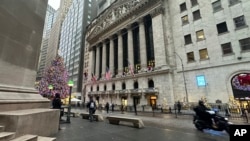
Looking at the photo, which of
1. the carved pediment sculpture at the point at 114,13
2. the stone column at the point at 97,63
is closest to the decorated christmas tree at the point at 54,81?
the stone column at the point at 97,63

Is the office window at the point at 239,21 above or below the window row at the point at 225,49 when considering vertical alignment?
above

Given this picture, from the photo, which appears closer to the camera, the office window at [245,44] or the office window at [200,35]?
the office window at [245,44]

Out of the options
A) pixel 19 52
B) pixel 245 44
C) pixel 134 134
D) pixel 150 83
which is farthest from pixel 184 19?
pixel 19 52

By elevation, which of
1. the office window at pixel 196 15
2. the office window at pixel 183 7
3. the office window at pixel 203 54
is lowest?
the office window at pixel 203 54

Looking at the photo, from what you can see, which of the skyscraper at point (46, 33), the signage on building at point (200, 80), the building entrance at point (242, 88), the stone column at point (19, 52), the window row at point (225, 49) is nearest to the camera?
the stone column at point (19, 52)

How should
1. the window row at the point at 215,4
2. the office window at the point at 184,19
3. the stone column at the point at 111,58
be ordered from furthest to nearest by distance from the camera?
the stone column at the point at 111,58 < the office window at the point at 184,19 < the window row at the point at 215,4

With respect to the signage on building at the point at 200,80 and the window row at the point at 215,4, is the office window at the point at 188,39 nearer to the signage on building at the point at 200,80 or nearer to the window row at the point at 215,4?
the window row at the point at 215,4

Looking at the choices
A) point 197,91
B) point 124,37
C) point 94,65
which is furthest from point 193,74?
point 94,65

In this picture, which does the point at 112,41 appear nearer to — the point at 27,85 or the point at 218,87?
the point at 218,87

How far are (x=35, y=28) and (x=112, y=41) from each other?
39.1 m

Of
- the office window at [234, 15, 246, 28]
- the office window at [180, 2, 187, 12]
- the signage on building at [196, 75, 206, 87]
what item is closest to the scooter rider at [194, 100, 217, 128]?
the signage on building at [196, 75, 206, 87]

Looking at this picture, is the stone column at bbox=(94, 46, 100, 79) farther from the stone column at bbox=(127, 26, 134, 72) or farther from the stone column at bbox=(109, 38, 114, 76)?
the stone column at bbox=(127, 26, 134, 72)

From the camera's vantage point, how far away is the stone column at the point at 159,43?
29100mm

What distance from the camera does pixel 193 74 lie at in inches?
977
